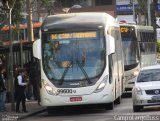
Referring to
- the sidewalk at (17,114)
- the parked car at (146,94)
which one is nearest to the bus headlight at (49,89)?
the sidewalk at (17,114)

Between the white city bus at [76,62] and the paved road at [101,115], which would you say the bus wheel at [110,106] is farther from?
the white city bus at [76,62]

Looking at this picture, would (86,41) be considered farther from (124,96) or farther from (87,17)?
(124,96)

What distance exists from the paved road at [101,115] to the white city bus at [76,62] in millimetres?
521

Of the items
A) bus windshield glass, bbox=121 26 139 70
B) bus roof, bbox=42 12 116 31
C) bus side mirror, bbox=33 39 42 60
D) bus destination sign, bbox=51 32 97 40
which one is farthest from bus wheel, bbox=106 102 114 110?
bus windshield glass, bbox=121 26 139 70

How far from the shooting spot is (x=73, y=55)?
80.8 feet

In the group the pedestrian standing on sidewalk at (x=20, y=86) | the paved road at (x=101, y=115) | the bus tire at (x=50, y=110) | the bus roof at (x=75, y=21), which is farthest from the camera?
the bus tire at (x=50, y=110)

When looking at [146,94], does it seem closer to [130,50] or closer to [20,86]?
[20,86]

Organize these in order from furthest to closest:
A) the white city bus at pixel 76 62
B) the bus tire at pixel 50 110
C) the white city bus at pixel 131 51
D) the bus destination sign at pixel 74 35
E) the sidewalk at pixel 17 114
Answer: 1. the white city bus at pixel 131 51
2. the bus tire at pixel 50 110
3. the bus destination sign at pixel 74 35
4. the white city bus at pixel 76 62
5. the sidewalk at pixel 17 114

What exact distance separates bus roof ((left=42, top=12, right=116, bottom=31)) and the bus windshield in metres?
0.30

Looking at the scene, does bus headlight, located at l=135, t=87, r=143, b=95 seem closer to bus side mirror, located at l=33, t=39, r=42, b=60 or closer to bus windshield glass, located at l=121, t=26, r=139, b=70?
bus side mirror, located at l=33, t=39, r=42, b=60

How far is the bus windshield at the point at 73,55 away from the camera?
24438 millimetres

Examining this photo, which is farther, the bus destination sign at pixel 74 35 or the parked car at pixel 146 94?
the bus destination sign at pixel 74 35

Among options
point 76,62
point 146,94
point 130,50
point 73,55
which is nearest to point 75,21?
point 73,55

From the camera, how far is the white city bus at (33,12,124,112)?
79.2ft
